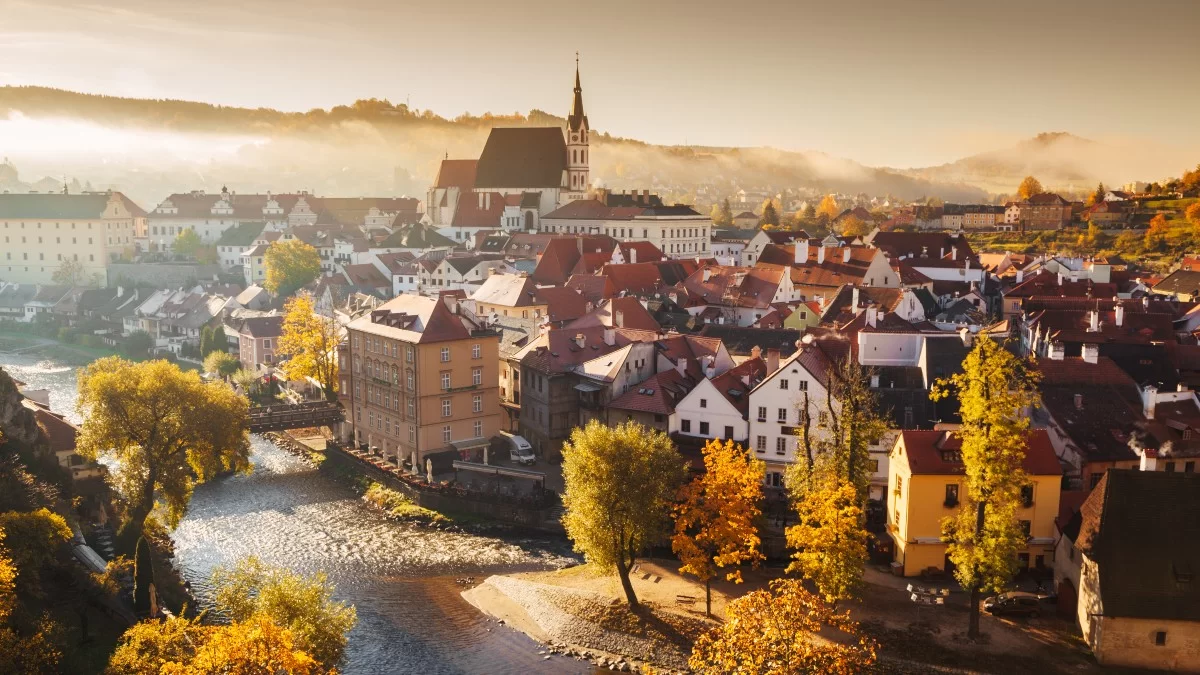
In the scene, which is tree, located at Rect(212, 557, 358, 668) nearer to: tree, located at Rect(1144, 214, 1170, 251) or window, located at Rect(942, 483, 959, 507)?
window, located at Rect(942, 483, 959, 507)

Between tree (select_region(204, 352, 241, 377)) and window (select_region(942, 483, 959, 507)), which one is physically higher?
window (select_region(942, 483, 959, 507))

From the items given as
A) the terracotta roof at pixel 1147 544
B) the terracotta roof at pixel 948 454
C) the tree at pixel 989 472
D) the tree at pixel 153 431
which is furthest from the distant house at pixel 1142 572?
the tree at pixel 153 431

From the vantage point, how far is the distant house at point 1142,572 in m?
23.7

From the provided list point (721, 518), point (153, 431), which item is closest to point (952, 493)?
point (721, 518)

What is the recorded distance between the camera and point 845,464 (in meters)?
29.6

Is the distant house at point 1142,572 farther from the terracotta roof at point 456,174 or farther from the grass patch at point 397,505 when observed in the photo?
the terracotta roof at point 456,174

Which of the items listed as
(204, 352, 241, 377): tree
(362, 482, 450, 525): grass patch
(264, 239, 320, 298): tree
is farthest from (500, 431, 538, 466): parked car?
(264, 239, 320, 298): tree

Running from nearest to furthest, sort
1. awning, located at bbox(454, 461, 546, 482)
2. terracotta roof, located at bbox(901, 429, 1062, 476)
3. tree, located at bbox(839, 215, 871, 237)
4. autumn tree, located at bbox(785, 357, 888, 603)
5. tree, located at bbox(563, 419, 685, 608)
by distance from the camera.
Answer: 1. autumn tree, located at bbox(785, 357, 888, 603)
2. terracotta roof, located at bbox(901, 429, 1062, 476)
3. tree, located at bbox(563, 419, 685, 608)
4. awning, located at bbox(454, 461, 546, 482)
5. tree, located at bbox(839, 215, 871, 237)

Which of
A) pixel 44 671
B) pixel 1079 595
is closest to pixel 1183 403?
pixel 1079 595

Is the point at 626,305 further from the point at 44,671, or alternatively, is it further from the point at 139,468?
the point at 44,671

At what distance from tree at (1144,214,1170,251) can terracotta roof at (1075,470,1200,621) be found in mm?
77440

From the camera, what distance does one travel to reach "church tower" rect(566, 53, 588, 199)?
341 feet

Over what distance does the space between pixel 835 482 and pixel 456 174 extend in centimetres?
8730

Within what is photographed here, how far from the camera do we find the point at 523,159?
350ft
